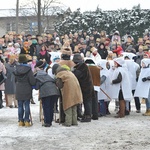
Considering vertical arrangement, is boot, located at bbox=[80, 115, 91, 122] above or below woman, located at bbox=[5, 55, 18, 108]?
below

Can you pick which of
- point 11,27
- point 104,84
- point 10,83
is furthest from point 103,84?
point 11,27

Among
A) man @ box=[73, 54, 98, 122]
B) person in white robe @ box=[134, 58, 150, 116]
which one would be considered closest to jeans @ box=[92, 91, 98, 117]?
man @ box=[73, 54, 98, 122]

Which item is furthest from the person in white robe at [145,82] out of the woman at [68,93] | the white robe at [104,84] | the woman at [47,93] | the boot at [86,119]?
the woman at [47,93]

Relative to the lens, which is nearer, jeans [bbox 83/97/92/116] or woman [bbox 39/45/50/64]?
jeans [bbox 83/97/92/116]

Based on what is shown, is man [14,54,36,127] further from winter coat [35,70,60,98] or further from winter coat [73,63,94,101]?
winter coat [73,63,94,101]

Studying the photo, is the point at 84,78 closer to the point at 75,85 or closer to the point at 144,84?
the point at 75,85

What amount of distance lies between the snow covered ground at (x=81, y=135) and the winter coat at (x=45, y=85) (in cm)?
86

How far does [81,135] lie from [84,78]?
202 cm

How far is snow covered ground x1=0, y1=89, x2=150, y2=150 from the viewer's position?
30.0ft

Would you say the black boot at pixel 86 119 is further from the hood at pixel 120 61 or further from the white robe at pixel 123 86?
the hood at pixel 120 61

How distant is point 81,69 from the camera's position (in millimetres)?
11633

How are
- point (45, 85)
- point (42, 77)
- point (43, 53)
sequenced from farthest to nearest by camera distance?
point (43, 53) → point (42, 77) → point (45, 85)

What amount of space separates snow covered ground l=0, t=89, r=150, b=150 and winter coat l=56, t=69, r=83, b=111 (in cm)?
62

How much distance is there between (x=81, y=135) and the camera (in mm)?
10148
